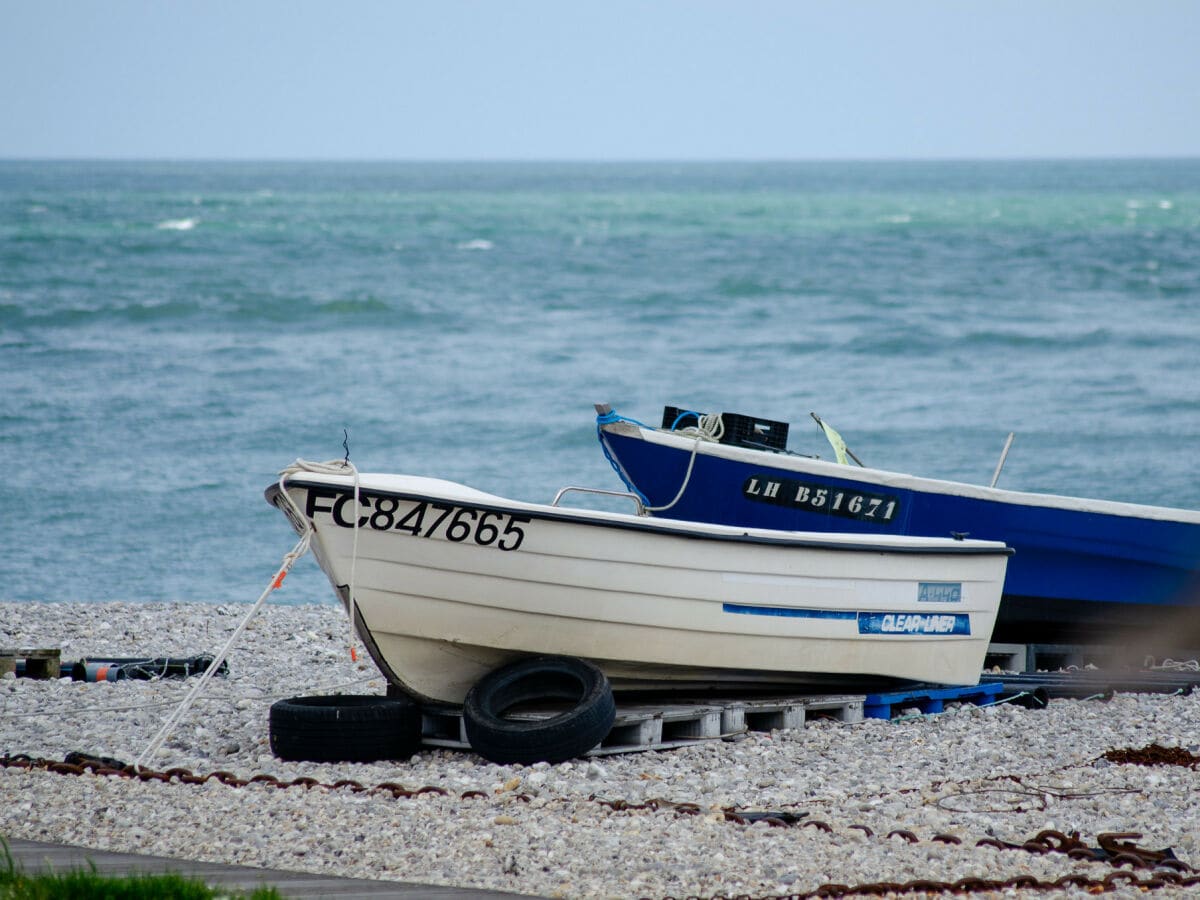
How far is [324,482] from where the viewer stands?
270 inches

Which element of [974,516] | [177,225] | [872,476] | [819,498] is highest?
[177,225]

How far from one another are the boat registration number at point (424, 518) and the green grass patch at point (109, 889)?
2877 millimetres

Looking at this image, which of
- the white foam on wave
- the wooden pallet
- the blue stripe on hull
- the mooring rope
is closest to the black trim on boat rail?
the blue stripe on hull

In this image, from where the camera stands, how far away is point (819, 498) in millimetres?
9297

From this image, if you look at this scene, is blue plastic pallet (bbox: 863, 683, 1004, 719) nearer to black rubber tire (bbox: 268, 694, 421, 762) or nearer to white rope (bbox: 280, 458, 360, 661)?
black rubber tire (bbox: 268, 694, 421, 762)

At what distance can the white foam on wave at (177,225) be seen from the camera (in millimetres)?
62188

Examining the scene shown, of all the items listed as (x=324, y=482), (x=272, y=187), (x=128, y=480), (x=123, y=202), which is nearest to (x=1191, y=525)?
(x=324, y=482)

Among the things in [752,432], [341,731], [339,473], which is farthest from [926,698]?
[339,473]

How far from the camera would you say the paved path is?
4.41m

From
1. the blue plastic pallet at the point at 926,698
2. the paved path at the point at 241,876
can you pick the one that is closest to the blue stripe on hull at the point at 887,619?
the blue plastic pallet at the point at 926,698

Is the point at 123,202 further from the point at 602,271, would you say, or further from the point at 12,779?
the point at 12,779

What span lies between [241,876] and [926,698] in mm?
4733

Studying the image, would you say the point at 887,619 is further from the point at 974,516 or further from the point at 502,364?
the point at 502,364

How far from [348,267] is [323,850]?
141 feet
